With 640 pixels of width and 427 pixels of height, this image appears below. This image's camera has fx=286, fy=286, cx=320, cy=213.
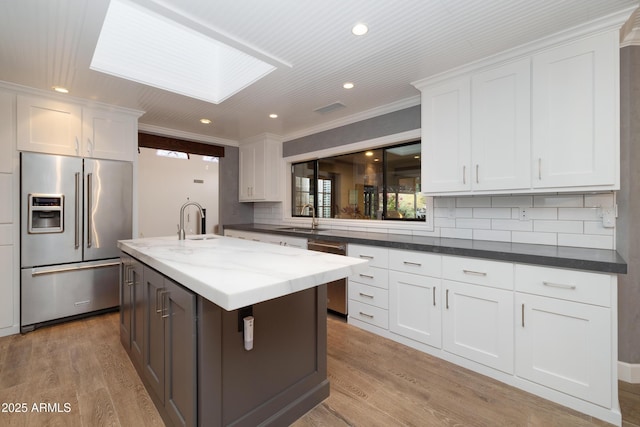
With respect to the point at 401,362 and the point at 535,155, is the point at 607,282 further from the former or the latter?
the point at 401,362

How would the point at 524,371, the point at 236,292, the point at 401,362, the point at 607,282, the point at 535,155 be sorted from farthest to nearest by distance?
the point at 401,362, the point at 535,155, the point at 524,371, the point at 607,282, the point at 236,292

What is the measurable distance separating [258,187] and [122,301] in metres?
2.72

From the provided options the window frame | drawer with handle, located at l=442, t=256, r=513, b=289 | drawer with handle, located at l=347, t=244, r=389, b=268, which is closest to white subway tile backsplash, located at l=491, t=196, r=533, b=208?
the window frame

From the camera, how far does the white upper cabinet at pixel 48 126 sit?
2799 mm

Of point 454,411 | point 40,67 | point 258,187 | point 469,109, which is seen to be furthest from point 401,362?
point 40,67

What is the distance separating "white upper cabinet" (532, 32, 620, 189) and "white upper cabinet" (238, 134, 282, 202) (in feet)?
11.4

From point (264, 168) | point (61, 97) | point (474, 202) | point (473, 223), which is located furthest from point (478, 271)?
point (61, 97)

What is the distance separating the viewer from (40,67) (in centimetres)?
241

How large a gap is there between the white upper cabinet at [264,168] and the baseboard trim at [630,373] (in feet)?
13.5

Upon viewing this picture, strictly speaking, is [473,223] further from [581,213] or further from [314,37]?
[314,37]

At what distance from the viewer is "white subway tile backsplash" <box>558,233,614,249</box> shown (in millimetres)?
2008

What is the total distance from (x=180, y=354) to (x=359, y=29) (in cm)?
221

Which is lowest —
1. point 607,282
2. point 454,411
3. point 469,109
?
point 454,411

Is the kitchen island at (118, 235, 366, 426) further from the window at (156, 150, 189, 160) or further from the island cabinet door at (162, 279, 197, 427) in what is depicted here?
the window at (156, 150, 189, 160)
